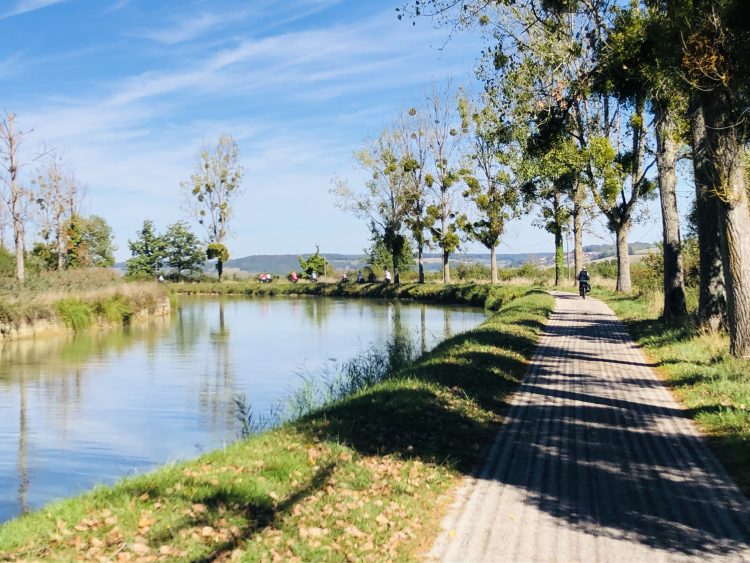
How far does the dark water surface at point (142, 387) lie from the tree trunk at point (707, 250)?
9209 mm

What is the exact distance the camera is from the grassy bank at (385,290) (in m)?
42.1

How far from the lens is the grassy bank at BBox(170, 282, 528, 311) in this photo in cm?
4212

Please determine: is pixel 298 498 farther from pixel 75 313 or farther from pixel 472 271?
pixel 472 271

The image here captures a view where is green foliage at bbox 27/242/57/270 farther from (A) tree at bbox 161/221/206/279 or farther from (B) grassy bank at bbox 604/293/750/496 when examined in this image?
(B) grassy bank at bbox 604/293/750/496

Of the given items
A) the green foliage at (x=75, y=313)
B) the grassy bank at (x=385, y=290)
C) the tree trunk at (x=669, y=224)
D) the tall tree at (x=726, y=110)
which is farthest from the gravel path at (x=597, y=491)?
the grassy bank at (x=385, y=290)

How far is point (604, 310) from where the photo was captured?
89.0 feet

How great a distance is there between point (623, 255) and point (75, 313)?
83.1 feet

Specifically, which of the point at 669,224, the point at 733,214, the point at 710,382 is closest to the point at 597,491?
the point at 710,382

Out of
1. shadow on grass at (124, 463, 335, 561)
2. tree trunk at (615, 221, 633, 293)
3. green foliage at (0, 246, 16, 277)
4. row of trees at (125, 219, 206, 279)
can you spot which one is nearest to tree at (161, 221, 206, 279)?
row of trees at (125, 219, 206, 279)

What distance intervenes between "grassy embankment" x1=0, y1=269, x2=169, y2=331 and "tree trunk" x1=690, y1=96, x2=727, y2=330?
22170 millimetres

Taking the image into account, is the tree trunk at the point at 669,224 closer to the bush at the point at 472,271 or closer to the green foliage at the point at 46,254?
the bush at the point at 472,271

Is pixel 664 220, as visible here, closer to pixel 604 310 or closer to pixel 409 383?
pixel 604 310

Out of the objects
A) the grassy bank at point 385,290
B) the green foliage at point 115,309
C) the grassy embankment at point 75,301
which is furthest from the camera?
the grassy bank at point 385,290

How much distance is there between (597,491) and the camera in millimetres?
6148
